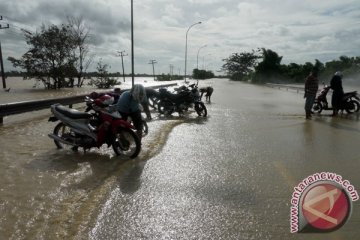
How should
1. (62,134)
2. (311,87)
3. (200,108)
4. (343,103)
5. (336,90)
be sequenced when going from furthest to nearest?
(343,103), (336,90), (200,108), (311,87), (62,134)

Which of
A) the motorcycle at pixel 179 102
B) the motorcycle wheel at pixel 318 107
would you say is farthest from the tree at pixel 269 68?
the motorcycle at pixel 179 102

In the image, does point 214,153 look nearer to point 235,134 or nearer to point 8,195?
point 235,134

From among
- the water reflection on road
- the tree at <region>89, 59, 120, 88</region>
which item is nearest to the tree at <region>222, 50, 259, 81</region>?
the tree at <region>89, 59, 120, 88</region>

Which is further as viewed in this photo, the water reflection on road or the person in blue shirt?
the person in blue shirt

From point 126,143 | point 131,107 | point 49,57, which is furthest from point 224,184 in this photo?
point 49,57

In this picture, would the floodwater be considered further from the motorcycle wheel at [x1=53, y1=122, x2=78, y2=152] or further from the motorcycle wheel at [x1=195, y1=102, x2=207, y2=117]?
the motorcycle wheel at [x1=195, y1=102, x2=207, y2=117]

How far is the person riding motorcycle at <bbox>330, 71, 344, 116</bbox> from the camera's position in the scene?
17203mm

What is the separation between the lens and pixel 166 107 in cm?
1720

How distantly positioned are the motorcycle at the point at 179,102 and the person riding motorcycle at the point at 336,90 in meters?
5.24

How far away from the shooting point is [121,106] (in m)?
9.75

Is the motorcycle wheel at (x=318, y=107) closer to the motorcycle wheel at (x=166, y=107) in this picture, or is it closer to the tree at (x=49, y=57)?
the motorcycle wheel at (x=166, y=107)

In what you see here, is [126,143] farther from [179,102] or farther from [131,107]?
[179,102]

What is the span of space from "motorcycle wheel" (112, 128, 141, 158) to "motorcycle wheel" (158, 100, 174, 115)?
8.39 metres

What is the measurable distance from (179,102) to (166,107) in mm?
553
